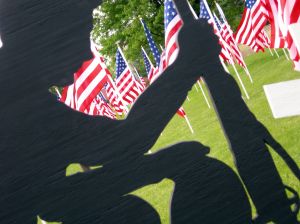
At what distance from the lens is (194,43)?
277 cm

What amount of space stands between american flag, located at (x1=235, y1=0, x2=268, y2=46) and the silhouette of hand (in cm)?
1019

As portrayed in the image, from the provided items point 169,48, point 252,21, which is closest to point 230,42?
point 252,21

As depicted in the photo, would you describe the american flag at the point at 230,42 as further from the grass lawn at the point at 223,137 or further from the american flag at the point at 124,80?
the american flag at the point at 124,80

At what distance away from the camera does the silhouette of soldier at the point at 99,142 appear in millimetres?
2545

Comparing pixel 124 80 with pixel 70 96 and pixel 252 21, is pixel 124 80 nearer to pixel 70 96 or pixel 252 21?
pixel 252 21

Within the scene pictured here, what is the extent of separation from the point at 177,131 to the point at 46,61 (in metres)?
11.7

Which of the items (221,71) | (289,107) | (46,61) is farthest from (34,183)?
(289,107)

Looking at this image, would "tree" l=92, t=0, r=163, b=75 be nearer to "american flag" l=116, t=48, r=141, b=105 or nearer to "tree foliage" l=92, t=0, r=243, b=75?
"tree foliage" l=92, t=0, r=243, b=75

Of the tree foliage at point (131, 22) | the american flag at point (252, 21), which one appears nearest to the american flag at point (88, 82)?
the american flag at point (252, 21)

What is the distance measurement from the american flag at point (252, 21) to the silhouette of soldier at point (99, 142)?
1026cm

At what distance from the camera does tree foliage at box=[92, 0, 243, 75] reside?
92.8ft

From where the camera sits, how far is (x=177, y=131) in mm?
14180

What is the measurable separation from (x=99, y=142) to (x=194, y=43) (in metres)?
0.76

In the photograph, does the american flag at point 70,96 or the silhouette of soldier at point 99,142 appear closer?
the silhouette of soldier at point 99,142
